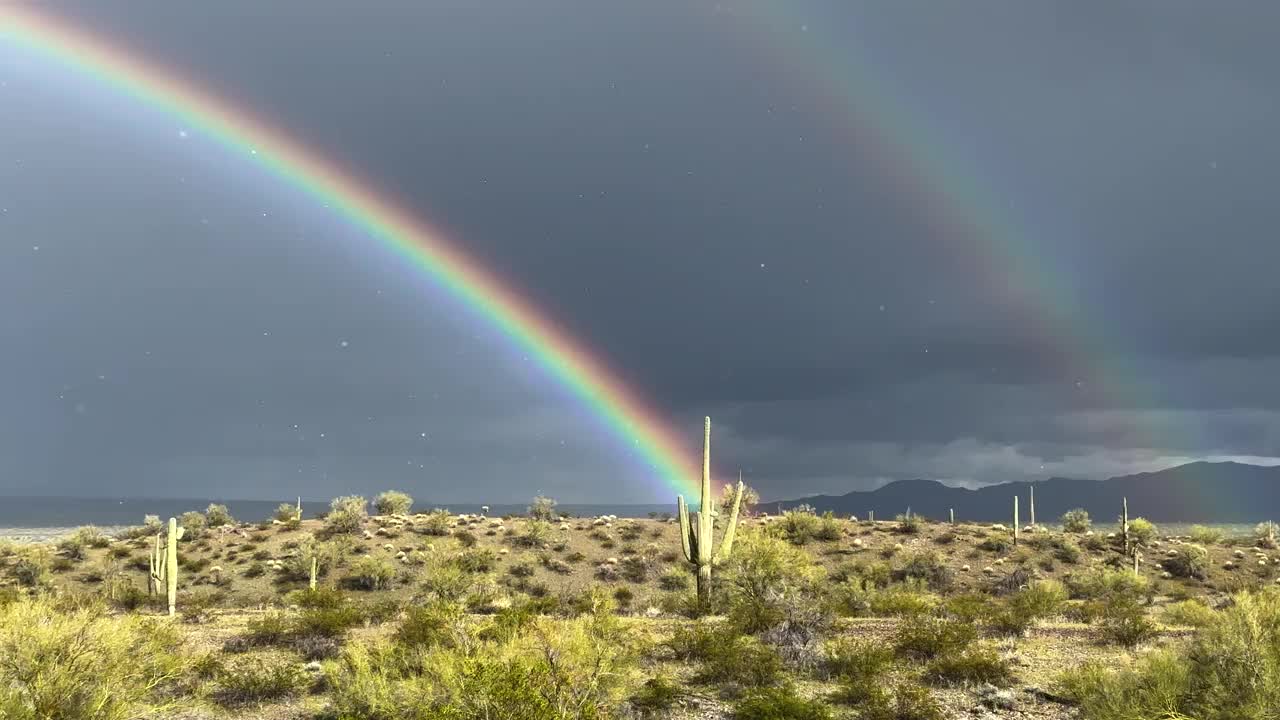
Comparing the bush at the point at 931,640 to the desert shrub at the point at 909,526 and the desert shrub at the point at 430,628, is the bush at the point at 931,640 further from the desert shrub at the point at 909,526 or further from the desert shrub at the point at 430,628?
the desert shrub at the point at 909,526

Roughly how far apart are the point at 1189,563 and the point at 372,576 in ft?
171

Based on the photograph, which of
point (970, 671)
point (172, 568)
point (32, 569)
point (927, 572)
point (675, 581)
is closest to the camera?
point (970, 671)

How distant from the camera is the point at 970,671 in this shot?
16.6 metres

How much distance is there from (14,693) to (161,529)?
160ft

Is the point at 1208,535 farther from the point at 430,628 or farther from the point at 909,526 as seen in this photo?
the point at 430,628

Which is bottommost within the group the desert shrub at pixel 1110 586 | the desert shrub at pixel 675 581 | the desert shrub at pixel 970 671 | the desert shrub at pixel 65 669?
the desert shrub at pixel 675 581

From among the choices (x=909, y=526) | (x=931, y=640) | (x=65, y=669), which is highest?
(x=65, y=669)

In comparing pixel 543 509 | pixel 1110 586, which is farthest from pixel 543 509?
pixel 1110 586

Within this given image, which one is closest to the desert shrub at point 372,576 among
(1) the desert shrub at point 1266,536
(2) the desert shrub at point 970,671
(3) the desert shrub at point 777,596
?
(3) the desert shrub at point 777,596

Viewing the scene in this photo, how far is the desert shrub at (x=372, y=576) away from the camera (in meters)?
44.6

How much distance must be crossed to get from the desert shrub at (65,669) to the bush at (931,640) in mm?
16942

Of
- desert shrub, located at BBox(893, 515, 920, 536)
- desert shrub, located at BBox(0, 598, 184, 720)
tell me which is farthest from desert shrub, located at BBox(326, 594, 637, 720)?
desert shrub, located at BBox(893, 515, 920, 536)

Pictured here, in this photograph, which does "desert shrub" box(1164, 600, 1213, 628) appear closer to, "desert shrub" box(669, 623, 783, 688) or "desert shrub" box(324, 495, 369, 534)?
"desert shrub" box(669, 623, 783, 688)

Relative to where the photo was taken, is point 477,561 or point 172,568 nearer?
point 172,568
